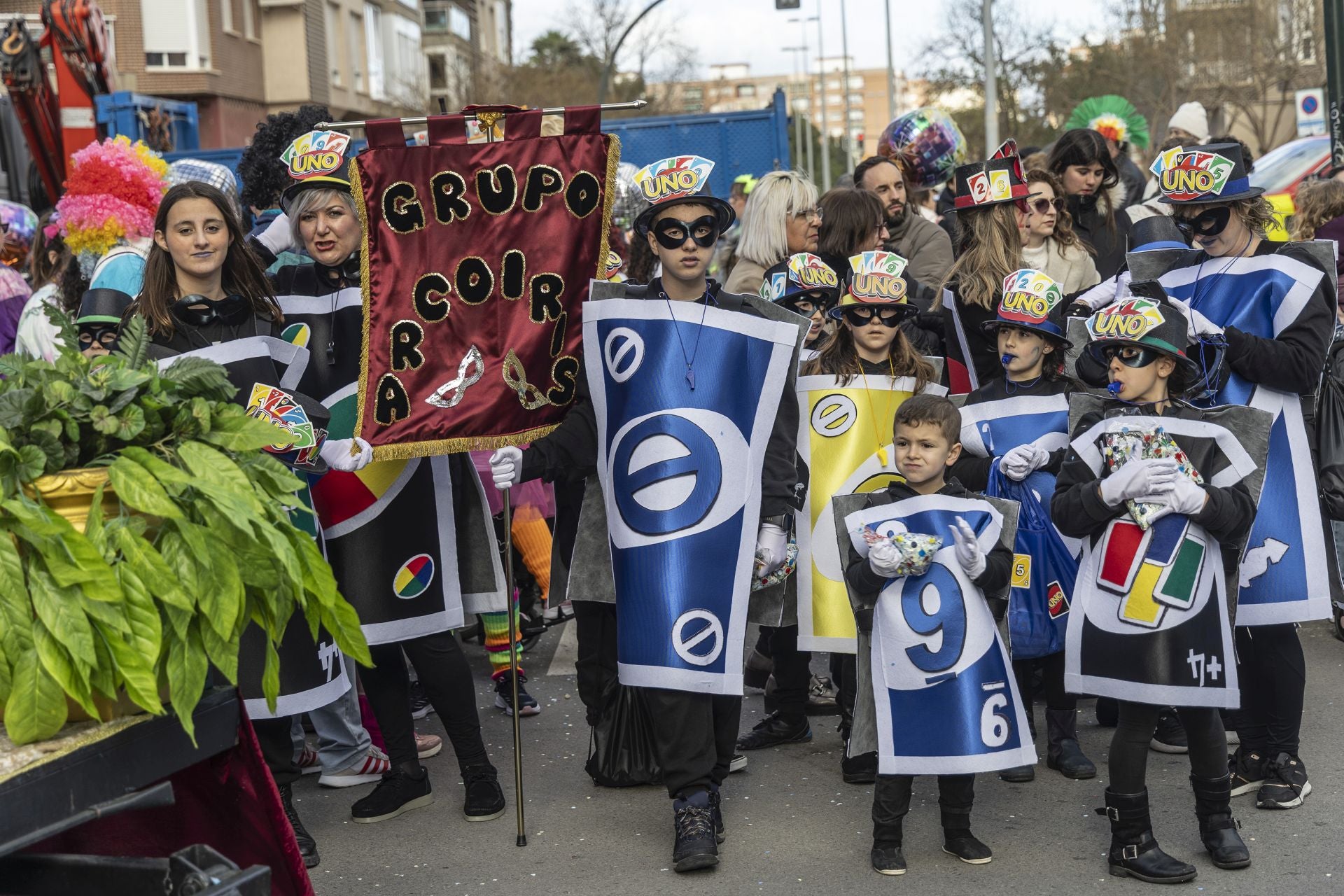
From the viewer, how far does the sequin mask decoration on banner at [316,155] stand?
519cm

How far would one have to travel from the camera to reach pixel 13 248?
9.34m

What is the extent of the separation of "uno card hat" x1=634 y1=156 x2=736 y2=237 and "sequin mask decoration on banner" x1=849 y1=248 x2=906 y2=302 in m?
0.74

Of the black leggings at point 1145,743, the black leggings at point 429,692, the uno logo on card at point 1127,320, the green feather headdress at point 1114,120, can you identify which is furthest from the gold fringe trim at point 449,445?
the green feather headdress at point 1114,120

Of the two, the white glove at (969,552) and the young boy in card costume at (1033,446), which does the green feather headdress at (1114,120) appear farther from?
the white glove at (969,552)

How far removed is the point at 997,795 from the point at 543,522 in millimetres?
2853

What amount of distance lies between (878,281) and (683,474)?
114cm

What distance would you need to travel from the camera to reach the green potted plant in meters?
2.74

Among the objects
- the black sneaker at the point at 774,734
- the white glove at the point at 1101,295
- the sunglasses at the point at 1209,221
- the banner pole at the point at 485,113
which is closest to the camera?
the banner pole at the point at 485,113

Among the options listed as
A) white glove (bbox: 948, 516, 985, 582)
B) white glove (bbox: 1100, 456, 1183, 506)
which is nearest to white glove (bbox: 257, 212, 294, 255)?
white glove (bbox: 948, 516, 985, 582)

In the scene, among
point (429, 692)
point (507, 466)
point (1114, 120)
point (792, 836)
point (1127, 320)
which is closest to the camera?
point (1127, 320)

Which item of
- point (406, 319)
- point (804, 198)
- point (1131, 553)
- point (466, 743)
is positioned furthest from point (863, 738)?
point (804, 198)

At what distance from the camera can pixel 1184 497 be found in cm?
423

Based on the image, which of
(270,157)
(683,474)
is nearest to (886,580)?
(683,474)

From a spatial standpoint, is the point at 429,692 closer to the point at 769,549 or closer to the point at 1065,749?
the point at 769,549
